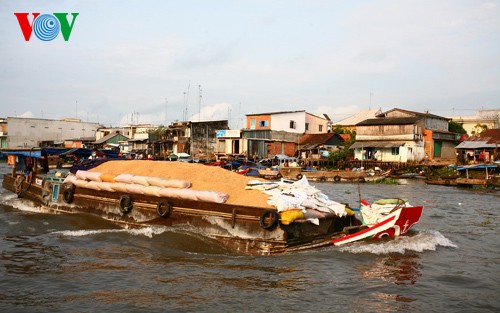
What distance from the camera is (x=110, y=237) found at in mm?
11445

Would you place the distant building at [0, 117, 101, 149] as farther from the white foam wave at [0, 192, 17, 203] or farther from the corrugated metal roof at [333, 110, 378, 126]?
the white foam wave at [0, 192, 17, 203]

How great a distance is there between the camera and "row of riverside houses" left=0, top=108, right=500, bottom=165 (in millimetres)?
A: 45406

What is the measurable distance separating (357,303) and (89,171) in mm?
10432

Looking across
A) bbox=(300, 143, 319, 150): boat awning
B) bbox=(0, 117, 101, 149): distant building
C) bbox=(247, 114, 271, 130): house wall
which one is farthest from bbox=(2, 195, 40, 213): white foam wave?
bbox=(0, 117, 101, 149): distant building

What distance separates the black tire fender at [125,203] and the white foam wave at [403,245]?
591 cm

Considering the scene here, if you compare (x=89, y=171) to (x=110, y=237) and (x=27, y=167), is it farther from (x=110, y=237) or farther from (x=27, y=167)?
(x=27, y=167)

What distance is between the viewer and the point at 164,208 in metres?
11.0

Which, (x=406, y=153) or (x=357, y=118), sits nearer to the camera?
(x=406, y=153)

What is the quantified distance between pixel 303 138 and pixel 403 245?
142 feet

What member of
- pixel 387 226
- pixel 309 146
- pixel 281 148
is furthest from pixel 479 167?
pixel 387 226

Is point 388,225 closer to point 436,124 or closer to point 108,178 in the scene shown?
point 108,178

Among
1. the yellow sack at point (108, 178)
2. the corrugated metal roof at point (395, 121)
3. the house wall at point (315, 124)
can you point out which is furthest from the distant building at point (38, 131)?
the yellow sack at point (108, 178)

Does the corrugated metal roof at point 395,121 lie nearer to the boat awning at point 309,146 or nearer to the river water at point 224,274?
the boat awning at point 309,146

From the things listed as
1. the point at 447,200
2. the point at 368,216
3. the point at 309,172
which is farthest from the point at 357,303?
the point at 309,172
